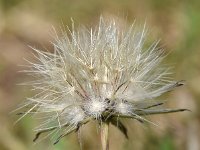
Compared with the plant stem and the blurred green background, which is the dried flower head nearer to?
the plant stem

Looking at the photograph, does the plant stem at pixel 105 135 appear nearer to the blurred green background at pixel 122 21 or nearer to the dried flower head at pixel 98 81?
the dried flower head at pixel 98 81

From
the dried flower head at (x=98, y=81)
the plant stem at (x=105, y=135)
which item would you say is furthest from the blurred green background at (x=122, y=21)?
the plant stem at (x=105, y=135)

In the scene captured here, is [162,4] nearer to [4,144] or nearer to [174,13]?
[174,13]

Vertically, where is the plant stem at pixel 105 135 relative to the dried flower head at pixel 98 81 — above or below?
below

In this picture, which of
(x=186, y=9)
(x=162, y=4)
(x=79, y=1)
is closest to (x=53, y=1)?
(x=79, y=1)

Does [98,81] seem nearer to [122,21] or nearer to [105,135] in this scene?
[105,135]

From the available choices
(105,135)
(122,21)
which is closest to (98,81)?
(105,135)
